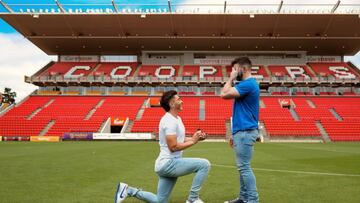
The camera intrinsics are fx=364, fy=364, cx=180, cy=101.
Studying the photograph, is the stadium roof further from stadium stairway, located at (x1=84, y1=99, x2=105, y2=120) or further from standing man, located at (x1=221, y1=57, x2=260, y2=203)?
standing man, located at (x1=221, y1=57, x2=260, y2=203)

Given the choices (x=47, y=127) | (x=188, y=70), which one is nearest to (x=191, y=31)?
(x=188, y=70)

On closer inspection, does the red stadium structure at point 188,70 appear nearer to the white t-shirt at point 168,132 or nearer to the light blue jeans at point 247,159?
the light blue jeans at point 247,159

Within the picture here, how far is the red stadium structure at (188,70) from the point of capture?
41781mm

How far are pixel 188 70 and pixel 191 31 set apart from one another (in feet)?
26.7

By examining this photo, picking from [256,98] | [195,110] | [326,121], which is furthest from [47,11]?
[256,98]

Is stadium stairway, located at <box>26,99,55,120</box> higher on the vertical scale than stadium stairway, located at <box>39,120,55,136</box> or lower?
higher

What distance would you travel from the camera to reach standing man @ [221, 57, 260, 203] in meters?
5.57

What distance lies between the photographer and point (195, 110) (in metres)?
45.2

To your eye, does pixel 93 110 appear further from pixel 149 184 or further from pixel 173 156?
pixel 173 156

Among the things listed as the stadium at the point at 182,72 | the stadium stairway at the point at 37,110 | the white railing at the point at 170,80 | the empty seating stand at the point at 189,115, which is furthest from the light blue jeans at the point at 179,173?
the white railing at the point at 170,80

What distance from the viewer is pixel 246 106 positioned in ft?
18.9

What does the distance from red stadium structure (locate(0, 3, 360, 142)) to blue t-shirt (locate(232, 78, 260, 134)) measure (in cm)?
3345

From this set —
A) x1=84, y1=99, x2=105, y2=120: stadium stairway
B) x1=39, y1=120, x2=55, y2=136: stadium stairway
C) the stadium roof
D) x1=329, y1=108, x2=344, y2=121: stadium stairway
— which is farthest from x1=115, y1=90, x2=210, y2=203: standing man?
x1=329, y1=108, x2=344, y2=121: stadium stairway

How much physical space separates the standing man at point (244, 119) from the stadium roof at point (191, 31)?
38.0 meters
